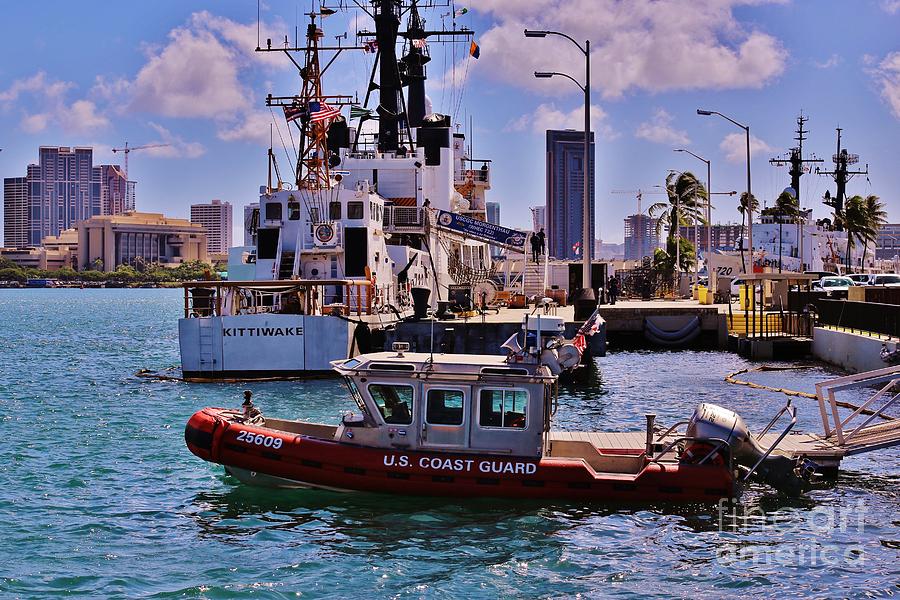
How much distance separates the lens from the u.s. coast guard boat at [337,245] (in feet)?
115

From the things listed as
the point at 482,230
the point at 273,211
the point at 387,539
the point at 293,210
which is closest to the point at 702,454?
the point at 387,539

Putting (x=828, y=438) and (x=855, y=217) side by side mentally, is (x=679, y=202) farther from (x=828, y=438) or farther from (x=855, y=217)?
(x=828, y=438)

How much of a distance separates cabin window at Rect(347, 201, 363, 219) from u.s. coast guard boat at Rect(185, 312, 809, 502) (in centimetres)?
2286

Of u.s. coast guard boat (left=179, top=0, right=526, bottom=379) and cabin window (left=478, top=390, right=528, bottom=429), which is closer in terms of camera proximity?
cabin window (left=478, top=390, right=528, bottom=429)

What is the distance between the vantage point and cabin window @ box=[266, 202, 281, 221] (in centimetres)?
4081

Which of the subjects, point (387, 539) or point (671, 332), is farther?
point (671, 332)

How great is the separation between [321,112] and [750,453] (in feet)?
86.6

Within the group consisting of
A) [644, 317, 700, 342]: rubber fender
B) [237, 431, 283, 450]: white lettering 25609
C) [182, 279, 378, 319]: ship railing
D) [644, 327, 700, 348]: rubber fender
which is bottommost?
[237, 431, 283, 450]: white lettering 25609

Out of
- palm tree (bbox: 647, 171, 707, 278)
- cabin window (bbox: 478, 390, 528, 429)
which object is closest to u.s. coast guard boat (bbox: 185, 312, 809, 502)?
cabin window (bbox: 478, 390, 528, 429)

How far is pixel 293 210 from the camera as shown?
41000 mm

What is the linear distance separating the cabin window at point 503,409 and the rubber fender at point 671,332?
1287 inches

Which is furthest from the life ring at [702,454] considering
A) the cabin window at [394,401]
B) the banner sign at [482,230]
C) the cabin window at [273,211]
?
the banner sign at [482,230]

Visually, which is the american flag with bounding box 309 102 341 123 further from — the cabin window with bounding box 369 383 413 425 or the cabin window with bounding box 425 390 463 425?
the cabin window with bounding box 425 390 463 425

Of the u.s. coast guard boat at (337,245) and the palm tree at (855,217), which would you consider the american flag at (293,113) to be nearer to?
the u.s. coast guard boat at (337,245)
